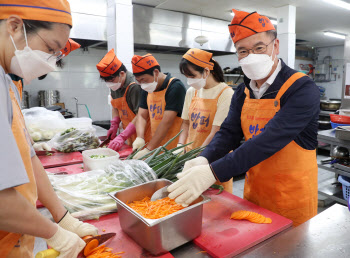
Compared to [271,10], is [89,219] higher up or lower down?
lower down

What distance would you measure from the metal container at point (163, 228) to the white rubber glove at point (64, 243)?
0.21 metres

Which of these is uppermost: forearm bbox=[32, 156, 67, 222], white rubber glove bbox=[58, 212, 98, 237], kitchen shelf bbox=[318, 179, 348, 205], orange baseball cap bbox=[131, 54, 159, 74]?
orange baseball cap bbox=[131, 54, 159, 74]

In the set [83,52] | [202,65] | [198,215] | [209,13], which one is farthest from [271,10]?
[198,215]

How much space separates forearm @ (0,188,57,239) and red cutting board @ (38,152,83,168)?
1621 millimetres

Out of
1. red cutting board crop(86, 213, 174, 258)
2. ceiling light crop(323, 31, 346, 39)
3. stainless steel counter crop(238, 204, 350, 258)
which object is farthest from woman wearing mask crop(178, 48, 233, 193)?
ceiling light crop(323, 31, 346, 39)

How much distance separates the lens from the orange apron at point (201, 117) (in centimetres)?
237

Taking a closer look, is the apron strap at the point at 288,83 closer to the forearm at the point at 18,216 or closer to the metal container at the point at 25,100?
the forearm at the point at 18,216

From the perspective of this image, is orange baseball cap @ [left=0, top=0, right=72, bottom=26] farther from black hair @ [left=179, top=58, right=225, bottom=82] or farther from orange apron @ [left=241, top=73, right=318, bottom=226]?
black hair @ [left=179, top=58, right=225, bottom=82]

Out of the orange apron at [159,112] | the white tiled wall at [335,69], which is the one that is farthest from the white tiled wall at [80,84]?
the white tiled wall at [335,69]

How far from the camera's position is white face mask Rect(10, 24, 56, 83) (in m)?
0.81

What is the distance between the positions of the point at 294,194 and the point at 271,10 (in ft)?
19.4

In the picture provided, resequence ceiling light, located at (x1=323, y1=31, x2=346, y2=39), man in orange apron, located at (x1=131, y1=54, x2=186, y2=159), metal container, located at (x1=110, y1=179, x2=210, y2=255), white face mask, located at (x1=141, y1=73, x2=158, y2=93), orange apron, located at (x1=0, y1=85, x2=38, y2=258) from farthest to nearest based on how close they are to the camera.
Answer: ceiling light, located at (x1=323, y1=31, x2=346, y2=39), white face mask, located at (x1=141, y1=73, x2=158, y2=93), man in orange apron, located at (x1=131, y1=54, x2=186, y2=159), metal container, located at (x1=110, y1=179, x2=210, y2=255), orange apron, located at (x1=0, y1=85, x2=38, y2=258)

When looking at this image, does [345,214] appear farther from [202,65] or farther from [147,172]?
Result: [202,65]

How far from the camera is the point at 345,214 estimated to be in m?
1.22
